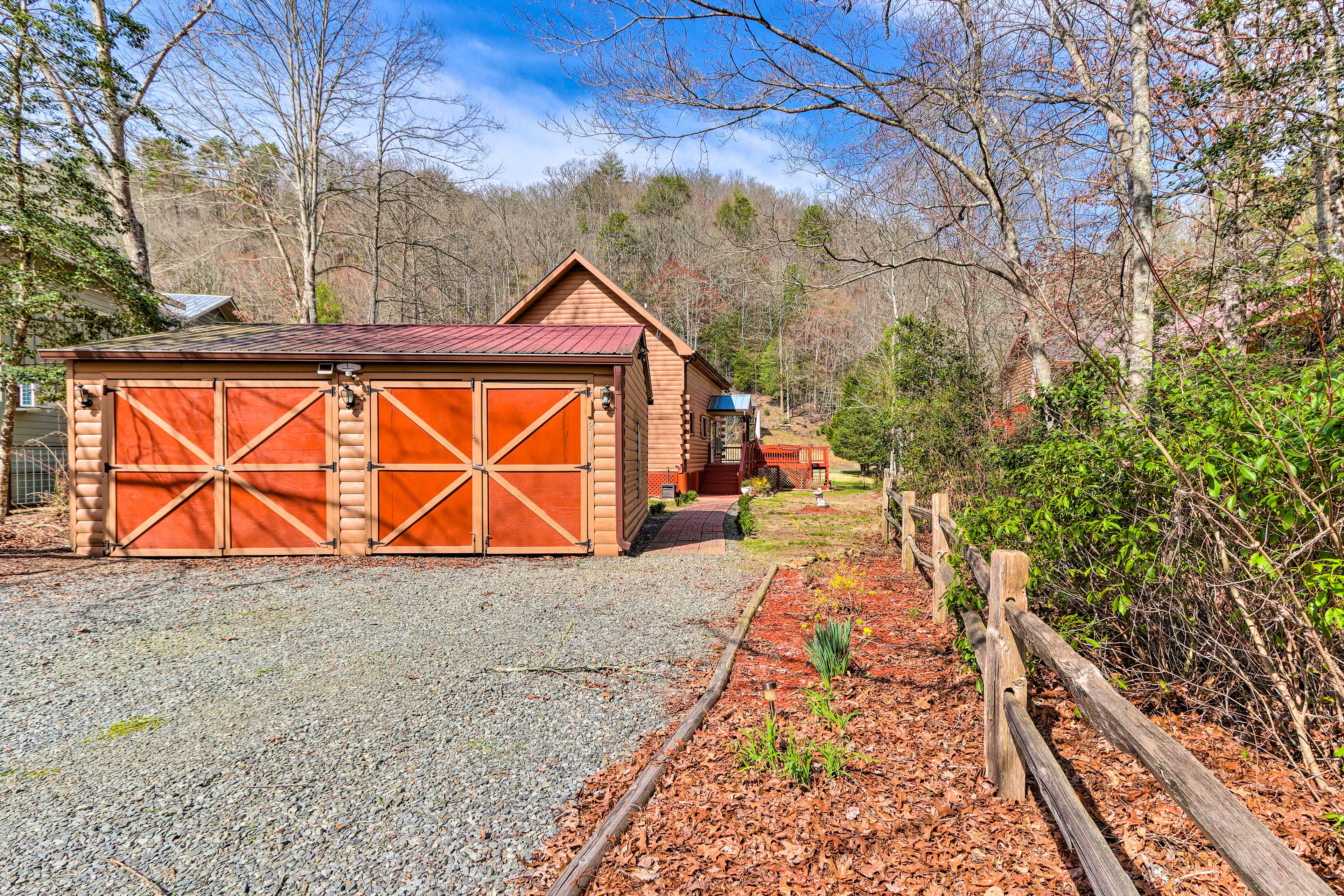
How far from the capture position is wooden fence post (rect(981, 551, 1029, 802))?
2898mm

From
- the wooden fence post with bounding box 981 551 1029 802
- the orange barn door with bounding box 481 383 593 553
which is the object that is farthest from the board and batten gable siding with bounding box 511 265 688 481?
the wooden fence post with bounding box 981 551 1029 802

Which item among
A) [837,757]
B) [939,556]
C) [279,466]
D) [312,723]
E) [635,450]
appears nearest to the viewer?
[837,757]

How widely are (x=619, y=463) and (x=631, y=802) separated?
6695 millimetres

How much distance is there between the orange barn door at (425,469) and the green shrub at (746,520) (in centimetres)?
497

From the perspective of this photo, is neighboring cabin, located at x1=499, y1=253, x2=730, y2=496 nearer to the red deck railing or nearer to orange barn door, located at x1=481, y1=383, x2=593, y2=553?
the red deck railing

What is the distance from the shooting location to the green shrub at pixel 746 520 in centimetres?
1176

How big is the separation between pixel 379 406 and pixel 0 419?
34.4 ft

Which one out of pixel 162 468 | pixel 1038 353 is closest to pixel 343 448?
pixel 162 468

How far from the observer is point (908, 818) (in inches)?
111

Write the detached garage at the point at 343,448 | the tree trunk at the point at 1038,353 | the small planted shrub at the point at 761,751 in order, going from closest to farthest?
the small planted shrub at the point at 761,751
the tree trunk at the point at 1038,353
the detached garage at the point at 343,448

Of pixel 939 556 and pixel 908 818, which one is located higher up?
pixel 939 556

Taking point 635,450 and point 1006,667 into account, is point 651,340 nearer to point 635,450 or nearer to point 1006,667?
point 635,450

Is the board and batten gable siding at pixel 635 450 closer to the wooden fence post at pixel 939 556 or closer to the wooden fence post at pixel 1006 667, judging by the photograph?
the wooden fence post at pixel 939 556

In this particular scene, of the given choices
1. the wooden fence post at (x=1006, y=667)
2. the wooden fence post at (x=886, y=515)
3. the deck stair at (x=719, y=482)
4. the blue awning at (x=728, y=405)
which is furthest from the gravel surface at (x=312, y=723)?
the blue awning at (x=728, y=405)
